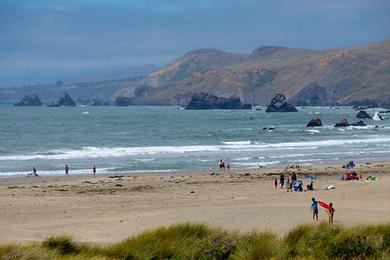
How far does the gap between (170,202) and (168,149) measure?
29.3 metres

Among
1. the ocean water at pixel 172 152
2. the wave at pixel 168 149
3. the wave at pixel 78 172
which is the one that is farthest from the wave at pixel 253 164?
the wave at pixel 168 149

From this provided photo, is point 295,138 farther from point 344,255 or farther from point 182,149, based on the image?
point 344,255

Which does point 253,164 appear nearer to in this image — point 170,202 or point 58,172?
point 58,172

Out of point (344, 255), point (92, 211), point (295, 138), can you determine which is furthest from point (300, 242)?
point (295, 138)

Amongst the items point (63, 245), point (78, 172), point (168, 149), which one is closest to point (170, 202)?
point (78, 172)

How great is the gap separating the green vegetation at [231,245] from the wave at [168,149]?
38.9 meters

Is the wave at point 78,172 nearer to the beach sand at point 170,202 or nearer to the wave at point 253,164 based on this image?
the beach sand at point 170,202

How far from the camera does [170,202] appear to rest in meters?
25.5

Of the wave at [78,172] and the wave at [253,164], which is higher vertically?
the wave at [78,172]

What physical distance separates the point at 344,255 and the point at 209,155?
39586 mm

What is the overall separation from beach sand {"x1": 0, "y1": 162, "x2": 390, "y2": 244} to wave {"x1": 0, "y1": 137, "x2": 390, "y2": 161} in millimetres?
14114

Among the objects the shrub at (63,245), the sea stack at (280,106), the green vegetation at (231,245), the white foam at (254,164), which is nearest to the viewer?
the green vegetation at (231,245)

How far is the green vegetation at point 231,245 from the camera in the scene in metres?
9.10

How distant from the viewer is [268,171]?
123 ft
